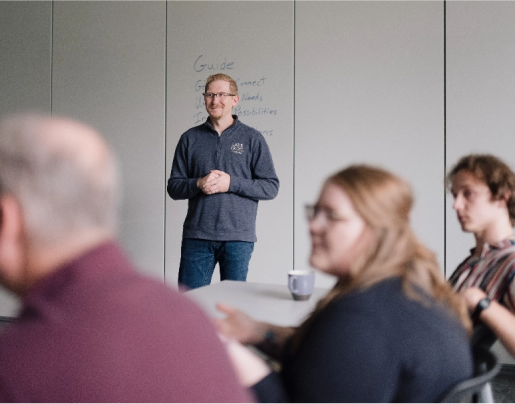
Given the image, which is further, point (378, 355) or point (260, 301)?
point (260, 301)

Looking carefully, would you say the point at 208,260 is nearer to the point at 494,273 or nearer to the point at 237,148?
the point at 237,148

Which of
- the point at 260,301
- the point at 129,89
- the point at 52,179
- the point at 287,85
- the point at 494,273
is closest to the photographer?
the point at 52,179

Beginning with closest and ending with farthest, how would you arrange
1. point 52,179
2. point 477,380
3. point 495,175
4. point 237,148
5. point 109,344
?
point 109,344
point 52,179
point 477,380
point 495,175
point 237,148

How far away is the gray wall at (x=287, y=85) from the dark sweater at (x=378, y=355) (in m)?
2.43

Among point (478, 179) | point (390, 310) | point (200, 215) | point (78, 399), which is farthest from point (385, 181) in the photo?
point (200, 215)

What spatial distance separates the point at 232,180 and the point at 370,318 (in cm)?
188

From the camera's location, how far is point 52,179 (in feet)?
2.11

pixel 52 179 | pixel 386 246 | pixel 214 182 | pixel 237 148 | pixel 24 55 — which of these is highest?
pixel 24 55

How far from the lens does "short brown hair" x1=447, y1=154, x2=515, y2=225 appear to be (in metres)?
1.54

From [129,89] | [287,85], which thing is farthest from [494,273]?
[129,89]

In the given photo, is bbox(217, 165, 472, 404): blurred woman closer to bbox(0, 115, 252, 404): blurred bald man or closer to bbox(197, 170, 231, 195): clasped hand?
bbox(0, 115, 252, 404): blurred bald man

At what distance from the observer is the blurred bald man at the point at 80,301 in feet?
1.71

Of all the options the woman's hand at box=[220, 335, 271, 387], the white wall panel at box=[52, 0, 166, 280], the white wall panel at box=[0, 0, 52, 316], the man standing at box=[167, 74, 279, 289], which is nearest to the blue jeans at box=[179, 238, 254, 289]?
the man standing at box=[167, 74, 279, 289]

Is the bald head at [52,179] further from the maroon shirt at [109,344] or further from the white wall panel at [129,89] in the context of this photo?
the white wall panel at [129,89]
